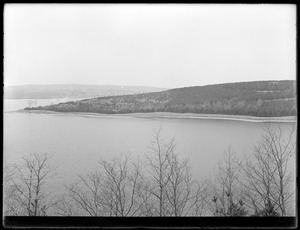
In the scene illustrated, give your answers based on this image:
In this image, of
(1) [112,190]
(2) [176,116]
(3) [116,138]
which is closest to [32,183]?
(1) [112,190]

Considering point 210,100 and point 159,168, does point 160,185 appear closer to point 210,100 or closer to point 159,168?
point 159,168

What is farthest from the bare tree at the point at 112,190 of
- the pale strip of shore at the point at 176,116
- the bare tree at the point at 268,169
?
the bare tree at the point at 268,169

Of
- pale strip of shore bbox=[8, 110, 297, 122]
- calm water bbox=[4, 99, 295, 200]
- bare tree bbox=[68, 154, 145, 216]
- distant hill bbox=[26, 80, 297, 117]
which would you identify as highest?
distant hill bbox=[26, 80, 297, 117]

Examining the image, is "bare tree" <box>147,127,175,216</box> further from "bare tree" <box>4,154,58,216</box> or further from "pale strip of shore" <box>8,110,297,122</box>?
"bare tree" <box>4,154,58,216</box>

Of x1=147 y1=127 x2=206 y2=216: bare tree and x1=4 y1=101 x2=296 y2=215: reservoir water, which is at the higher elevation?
x1=4 y1=101 x2=296 y2=215: reservoir water

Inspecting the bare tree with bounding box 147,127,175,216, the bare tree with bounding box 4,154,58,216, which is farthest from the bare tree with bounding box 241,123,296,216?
the bare tree with bounding box 4,154,58,216

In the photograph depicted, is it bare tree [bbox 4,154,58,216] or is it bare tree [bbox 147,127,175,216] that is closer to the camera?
bare tree [bbox 4,154,58,216]
